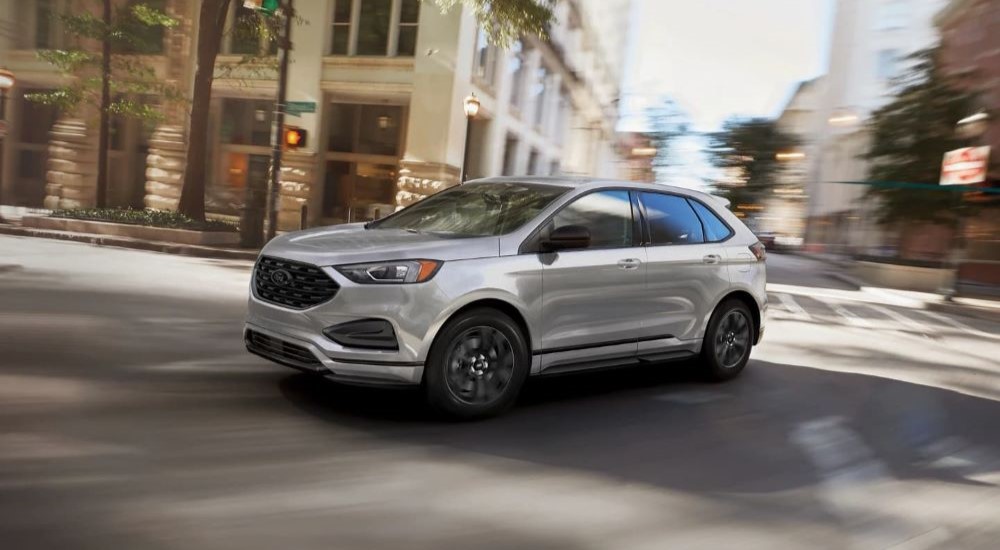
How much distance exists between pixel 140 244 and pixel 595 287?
1334 centimetres

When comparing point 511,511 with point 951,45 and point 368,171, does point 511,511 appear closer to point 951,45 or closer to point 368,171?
point 368,171

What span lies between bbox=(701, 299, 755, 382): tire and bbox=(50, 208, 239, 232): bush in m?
13.8

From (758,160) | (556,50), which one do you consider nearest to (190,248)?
(758,160)

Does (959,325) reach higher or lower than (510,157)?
lower

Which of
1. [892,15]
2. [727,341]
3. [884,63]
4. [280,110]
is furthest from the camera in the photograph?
[884,63]

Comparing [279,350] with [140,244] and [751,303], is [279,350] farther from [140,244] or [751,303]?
[140,244]

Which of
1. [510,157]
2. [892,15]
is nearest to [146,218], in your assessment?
[510,157]

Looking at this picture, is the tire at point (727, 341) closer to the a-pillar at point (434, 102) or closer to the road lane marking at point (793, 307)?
the road lane marking at point (793, 307)

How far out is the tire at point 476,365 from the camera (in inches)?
197

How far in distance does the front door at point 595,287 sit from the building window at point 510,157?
25.8 metres

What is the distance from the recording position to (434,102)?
77.3ft

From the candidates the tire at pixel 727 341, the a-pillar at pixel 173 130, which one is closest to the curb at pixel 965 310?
the tire at pixel 727 341

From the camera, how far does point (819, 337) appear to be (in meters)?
11.2

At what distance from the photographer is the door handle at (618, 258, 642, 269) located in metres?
5.99
